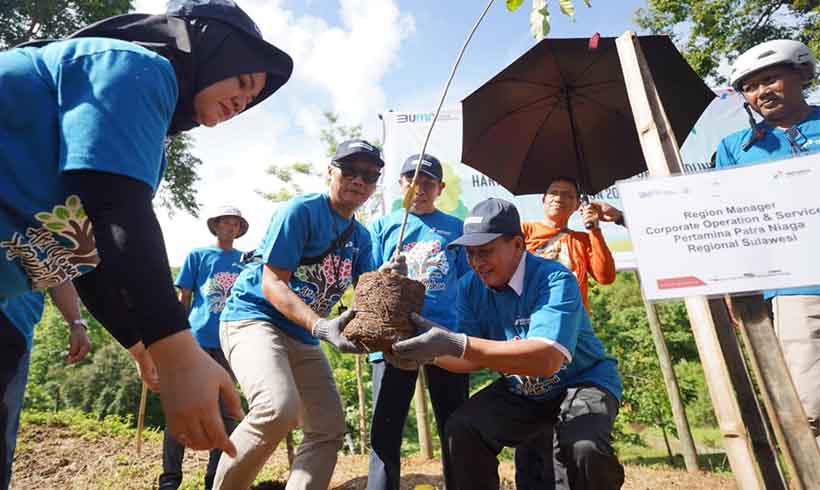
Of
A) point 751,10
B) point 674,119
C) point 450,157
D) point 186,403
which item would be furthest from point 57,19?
point 751,10

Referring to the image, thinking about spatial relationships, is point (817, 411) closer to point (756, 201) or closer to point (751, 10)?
point (756, 201)

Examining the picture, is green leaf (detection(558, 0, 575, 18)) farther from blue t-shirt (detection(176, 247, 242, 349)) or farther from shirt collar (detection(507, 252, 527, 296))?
blue t-shirt (detection(176, 247, 242, 349))

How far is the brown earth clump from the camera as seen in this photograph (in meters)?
1.97

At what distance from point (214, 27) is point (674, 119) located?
3.41 metres

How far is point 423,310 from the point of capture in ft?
9.65

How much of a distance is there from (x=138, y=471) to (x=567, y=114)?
4.86 m

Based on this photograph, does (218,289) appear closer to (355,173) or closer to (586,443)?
(355,173)

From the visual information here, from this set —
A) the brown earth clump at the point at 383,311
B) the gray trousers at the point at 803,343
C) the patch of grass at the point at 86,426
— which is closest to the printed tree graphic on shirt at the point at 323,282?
the brown earth clump at the point at 383,311

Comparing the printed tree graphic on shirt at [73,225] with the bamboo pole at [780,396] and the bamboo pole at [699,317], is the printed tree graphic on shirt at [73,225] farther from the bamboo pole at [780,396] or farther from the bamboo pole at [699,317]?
the bamboo pole at [780,396]

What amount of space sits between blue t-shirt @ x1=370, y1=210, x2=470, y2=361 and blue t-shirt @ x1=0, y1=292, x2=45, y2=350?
1587 millimetres

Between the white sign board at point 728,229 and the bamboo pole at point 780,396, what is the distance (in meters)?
0.16

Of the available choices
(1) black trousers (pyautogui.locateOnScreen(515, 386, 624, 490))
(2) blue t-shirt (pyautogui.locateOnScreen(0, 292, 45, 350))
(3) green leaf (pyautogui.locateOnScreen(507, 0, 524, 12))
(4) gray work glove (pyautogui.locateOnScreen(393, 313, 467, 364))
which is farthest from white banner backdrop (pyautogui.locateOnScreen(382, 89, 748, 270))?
(2) blue t-shirt (pyautogui.locateOnScreen(0, 292, 45, 350))

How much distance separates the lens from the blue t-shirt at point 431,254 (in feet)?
9.84

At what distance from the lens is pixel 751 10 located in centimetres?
1034
